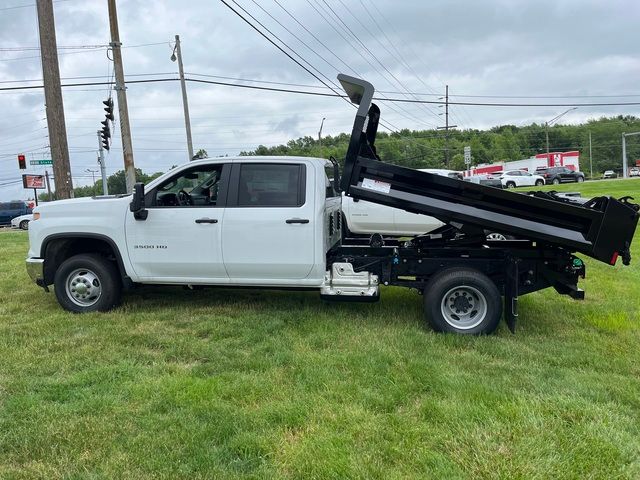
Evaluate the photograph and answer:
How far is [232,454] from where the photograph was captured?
318 centimetres

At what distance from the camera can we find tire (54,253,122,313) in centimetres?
633

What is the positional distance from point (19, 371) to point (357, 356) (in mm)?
2982

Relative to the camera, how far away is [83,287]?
635 cm

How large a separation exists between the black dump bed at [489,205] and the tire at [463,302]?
0.58 m

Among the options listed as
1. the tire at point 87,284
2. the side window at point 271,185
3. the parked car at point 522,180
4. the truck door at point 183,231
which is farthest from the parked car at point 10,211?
the parked car at point 522,180

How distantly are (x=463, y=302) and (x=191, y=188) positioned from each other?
11.4ft

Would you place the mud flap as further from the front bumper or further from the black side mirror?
the front bumper

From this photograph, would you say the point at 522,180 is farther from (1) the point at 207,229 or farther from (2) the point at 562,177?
(1) the point at 207,229

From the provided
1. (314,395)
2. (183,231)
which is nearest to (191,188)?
(183,231)

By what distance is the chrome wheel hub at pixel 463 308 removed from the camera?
215 inches

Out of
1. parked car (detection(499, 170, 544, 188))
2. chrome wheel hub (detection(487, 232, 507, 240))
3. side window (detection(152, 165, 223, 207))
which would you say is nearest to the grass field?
chrome wheel hub (detection(487, 232, 507, 240))

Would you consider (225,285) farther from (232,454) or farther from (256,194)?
(232,454)

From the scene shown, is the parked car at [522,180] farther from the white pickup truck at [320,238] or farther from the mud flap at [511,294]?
the mud flap at [511,294]

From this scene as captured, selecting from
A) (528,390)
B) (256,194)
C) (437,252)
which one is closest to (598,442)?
(528,390)
